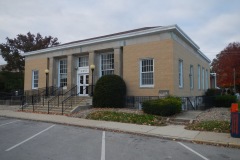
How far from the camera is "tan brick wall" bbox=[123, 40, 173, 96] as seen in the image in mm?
18016

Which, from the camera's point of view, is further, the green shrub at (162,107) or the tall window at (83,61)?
the tall window at (83,61)

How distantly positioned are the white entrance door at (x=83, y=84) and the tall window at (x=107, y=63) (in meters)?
2.01

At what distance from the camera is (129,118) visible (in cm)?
1354

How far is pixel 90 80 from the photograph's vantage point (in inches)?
869

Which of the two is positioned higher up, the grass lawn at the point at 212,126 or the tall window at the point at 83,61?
the tall window at the point at 83,61

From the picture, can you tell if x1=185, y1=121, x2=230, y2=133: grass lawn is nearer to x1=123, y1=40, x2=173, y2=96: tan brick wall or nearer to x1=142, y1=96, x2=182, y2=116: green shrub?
x1=142, y1=96, x2=182, y2=116: green shrub

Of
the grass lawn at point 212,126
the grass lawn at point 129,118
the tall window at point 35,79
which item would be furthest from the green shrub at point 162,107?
the tall window at point 35,79

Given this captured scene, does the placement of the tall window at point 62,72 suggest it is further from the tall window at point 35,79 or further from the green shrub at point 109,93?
the green shrub at point 109,93

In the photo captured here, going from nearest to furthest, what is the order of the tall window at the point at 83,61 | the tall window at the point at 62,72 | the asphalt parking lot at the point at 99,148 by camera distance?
the asphalt parking lot at the point at 99,148, the tall window at the point at 83,61, the tall window at the point at 62,72

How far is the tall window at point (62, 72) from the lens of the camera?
2542cm

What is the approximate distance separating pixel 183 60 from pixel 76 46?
10.4m

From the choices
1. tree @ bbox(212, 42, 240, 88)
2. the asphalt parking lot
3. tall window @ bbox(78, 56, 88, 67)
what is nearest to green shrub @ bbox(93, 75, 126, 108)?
tall window @ bbox(78, 56, 88, 67)

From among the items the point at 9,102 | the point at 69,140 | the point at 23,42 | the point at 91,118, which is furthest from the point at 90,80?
the point at 23,42

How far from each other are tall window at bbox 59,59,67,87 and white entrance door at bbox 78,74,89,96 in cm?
222
